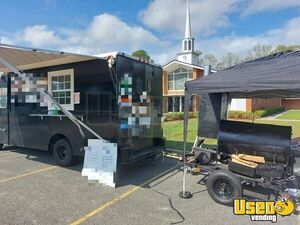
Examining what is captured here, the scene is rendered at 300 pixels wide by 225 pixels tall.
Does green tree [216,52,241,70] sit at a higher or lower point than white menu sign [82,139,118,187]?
higher

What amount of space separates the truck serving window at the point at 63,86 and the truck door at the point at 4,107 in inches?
84.6

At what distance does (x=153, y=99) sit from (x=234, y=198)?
11.2ft

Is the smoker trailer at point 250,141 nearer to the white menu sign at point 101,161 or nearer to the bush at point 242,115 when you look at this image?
the white menu sign at point 101,161

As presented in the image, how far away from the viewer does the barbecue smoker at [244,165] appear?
14.8 feet

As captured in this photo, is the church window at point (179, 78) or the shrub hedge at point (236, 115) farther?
the church window at point (179, 78)

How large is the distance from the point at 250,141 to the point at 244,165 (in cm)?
100

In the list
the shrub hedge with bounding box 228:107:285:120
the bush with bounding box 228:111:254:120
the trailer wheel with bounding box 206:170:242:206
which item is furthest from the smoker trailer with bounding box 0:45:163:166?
Result: the bush with bounding box 228:111:254:120

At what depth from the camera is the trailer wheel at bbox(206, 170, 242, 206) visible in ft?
14.6

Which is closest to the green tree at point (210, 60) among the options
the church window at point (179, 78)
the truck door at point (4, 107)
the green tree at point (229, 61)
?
the green tree at point (229, 61)

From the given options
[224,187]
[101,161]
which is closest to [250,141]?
[224,187]

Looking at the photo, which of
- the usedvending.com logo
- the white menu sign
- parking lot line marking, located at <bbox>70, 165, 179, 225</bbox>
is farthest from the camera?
the white menu sign

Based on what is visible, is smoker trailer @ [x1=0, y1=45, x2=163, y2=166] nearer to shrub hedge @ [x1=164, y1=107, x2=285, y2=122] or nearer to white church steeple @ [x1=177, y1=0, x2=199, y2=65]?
shrub hedge @ [x1=164, y1=107, x2=285, y2=122]

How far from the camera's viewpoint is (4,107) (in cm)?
829

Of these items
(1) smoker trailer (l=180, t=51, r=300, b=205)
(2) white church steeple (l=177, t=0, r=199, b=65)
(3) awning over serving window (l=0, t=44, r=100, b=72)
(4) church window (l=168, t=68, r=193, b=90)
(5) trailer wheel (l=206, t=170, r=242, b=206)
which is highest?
(2) white church steeple (l=177, t=0, r=199, b=65)
